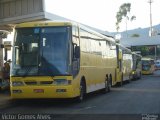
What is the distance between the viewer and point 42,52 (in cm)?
1819

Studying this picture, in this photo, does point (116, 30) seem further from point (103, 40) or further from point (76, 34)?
point (76, 34)

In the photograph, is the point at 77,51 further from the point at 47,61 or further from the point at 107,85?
the point at 107,85

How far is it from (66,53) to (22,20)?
12.5 metres

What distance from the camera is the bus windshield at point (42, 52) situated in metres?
18.0

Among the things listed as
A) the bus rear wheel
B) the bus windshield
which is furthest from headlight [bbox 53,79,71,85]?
the bus rear wheel

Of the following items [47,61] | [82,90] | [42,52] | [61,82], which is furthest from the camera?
[82,90]

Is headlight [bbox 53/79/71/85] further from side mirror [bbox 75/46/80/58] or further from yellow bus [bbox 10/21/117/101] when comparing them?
side mirror [bbox 75/46/80/58]

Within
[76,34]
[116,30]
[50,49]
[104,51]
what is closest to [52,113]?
[50,49]

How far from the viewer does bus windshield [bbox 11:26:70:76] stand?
17969 millimetres

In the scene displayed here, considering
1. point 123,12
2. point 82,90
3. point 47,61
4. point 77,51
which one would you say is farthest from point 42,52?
point 123,12

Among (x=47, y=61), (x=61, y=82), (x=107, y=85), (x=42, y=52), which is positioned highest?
(x=42, y=52)

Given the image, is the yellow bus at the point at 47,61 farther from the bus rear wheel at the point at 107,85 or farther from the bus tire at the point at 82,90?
the bus rear wheel at the point at 107,85

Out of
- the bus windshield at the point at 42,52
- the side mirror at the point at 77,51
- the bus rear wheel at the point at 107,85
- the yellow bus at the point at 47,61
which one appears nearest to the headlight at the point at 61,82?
the yellow bus at the point at 47,61

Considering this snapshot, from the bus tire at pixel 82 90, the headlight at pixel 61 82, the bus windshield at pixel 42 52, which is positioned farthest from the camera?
the bus tire at pixel 82 90
